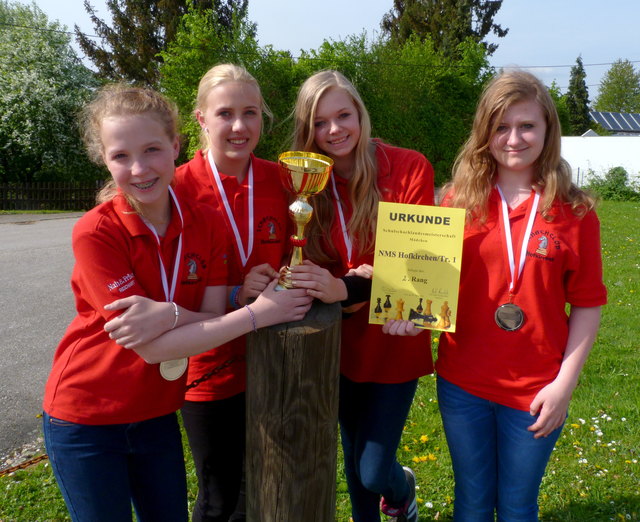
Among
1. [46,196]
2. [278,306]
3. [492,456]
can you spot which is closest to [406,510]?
[492,456]

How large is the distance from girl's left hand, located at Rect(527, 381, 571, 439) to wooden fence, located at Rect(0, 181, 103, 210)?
22078 millimetres

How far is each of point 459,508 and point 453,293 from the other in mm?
1008

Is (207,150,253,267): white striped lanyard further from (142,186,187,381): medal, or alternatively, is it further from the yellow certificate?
the yellow certificate

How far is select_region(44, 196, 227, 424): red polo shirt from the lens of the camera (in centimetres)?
194

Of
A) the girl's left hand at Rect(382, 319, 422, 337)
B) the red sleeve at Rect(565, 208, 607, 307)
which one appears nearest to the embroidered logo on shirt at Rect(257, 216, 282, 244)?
the girl's left hand at Rect(382, 319, 422, 337)

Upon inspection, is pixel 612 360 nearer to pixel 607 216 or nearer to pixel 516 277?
pixel 516 277

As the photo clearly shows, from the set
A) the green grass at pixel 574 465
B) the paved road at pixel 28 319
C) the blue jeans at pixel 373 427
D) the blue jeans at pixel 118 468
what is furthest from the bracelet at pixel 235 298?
the paved road at pixel 28 319

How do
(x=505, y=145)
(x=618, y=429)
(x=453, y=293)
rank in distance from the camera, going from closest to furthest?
(x=453, y=293) < (x=505, y=145) < (x=618, y=429)

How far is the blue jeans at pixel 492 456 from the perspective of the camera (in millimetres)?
2295

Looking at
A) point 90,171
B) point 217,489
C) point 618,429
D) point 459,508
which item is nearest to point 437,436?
point 618,429

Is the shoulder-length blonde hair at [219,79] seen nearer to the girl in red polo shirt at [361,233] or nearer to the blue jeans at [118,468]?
the girl in red polo shirt at [361,233]

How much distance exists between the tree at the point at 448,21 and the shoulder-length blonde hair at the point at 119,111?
115 ft

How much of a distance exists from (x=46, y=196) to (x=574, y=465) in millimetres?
22676

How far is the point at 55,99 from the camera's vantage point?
2372cm
